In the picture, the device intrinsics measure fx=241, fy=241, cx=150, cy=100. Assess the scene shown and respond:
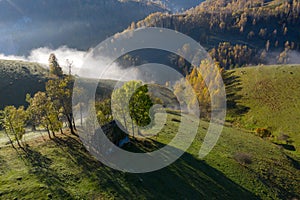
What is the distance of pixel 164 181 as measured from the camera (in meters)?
38.7

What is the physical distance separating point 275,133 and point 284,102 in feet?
72.5

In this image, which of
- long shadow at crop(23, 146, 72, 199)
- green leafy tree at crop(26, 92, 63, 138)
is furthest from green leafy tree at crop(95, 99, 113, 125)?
long shadow at crop(23, 146, 72, 199)

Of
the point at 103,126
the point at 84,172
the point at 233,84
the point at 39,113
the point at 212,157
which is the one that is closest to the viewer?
the point at 84,172

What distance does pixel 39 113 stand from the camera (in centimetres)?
4700

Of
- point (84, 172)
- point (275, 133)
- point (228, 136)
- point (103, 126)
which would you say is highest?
point (103, 126)

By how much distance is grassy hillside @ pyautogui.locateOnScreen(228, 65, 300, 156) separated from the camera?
88562mm

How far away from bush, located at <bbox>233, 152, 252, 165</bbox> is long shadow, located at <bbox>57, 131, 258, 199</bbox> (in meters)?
8.91

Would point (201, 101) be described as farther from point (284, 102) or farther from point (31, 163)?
point (31, 163)

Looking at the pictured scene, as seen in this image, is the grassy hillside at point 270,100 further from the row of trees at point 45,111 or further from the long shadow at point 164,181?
the row of trees at point 45,111

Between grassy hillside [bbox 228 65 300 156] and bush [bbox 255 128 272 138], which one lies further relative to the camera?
grassy hillside [bbox 228 65 300 156]

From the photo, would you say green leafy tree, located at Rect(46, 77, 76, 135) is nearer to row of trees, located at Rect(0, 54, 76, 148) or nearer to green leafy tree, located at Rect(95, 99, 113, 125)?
row of trees, located at Rect(0, 54, 76, 148)

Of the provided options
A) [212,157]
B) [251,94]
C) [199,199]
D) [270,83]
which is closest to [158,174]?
[199,199]

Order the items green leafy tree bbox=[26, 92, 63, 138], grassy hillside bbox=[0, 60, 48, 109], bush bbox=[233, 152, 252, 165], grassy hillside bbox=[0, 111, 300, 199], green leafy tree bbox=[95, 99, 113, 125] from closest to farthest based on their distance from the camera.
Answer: grassy hillside bbox=[0, 111, 300, 199]
green leafy tree bbox=[95, 99, 113, 125]
green leafy tree bbox=[26, 92, 63, 138]
bush bbox=[233, 152, 252, 165]
grassy hillside bbox=[0, 60, 48, 109]

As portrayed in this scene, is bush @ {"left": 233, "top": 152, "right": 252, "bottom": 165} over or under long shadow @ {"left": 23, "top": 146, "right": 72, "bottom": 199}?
under
